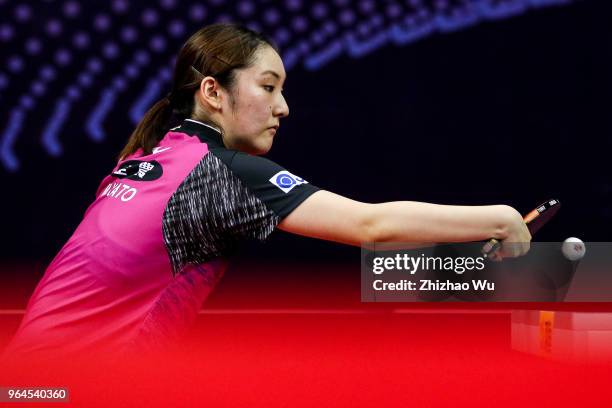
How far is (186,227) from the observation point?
118 cm

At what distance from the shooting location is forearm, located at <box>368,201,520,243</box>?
1.12 metres

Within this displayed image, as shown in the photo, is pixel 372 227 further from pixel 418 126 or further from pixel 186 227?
pixel 418 126

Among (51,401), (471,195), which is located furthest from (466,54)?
(51,401)

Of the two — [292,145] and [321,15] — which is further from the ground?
[321,15]

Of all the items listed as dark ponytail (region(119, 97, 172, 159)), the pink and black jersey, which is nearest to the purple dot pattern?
dark ponytail (region(119, 97, 172, 159))

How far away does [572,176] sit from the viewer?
3.07m

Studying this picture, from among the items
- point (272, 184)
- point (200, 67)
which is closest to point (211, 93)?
point (200, 67)

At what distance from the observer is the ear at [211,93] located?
1.35 m

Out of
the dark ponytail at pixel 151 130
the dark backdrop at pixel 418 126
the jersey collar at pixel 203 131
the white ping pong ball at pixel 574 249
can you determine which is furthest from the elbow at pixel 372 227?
the dark backdrop at pixel 418 126

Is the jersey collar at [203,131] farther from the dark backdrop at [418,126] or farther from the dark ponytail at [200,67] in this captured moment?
the dark backdrop at [418,126]

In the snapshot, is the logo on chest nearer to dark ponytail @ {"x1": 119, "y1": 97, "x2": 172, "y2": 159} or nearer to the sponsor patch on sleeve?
dark ponytail @ {"x1": 119, "y1": 97, "x2": 172, "y2": 159}

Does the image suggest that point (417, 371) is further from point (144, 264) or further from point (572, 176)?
point (572, 176)

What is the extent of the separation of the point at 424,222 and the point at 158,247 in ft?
1.27

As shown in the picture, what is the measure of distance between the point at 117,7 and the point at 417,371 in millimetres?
2283
